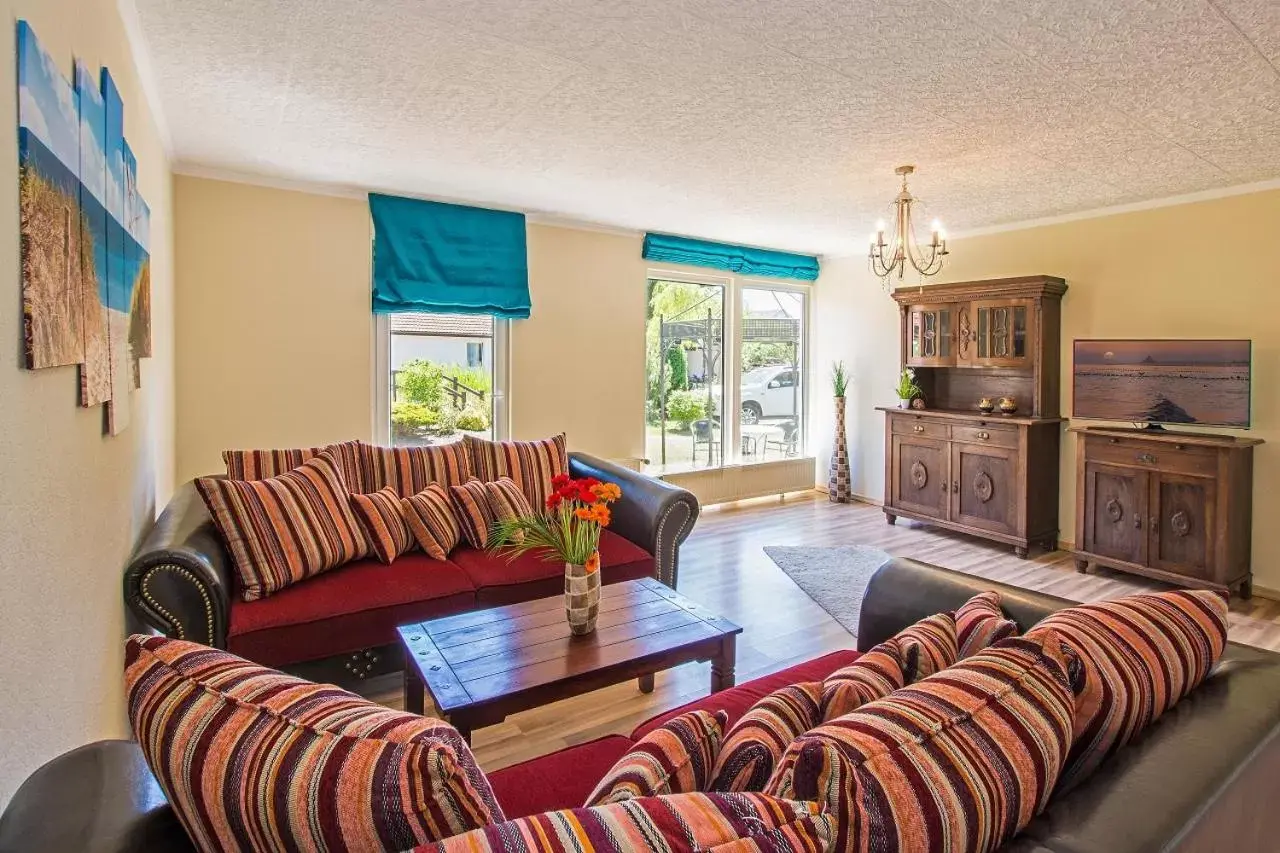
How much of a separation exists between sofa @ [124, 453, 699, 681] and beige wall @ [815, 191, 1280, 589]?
3.34 metres

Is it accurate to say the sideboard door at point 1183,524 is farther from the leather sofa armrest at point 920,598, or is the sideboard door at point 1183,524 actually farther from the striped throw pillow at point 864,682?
the striped throw pillow at point 864,682

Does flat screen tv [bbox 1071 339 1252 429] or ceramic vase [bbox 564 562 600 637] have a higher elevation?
flat screen tv [bbox 1071 339 1252 429]

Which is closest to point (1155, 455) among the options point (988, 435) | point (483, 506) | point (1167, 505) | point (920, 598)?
point (1167, 505)

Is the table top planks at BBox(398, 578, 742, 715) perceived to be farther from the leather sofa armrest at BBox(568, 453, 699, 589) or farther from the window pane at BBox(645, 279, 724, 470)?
the window pane at BBox(645, 279, 724, 470)

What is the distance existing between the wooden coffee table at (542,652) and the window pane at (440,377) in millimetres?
2533

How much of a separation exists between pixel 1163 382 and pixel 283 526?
15.7ft

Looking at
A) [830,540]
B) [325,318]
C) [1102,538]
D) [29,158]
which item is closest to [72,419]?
[29,158]

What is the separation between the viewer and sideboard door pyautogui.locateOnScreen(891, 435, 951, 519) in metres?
5.33

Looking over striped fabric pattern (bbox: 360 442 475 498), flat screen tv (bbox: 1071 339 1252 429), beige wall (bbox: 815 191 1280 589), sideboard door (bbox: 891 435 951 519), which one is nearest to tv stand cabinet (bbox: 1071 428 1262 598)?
flat screen tv (bbox: 1071 339 1252 429)

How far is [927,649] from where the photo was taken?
134 cm

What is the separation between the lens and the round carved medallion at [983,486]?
4.99m

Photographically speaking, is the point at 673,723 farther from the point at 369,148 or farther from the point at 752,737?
the point at 369,148

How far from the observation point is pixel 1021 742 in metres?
0.91

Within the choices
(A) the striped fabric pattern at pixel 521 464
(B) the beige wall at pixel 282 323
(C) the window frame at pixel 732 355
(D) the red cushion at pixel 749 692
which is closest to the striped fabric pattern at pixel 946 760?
(D) the red cushion at pixel 749 692
